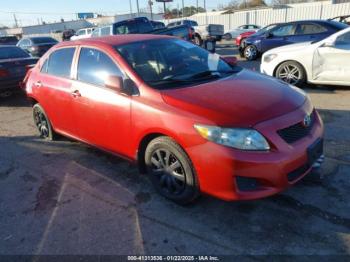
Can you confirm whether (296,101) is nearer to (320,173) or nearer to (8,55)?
(320,173)

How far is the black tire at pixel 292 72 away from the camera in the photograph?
23.7 feet

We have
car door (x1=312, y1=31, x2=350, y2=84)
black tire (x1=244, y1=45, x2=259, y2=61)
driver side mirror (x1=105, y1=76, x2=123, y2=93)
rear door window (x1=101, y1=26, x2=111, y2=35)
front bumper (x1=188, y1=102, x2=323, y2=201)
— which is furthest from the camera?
rear door window (x1=101, y1=26, x2=111, y2=35)

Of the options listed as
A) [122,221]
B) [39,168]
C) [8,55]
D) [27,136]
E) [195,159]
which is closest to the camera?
[195,159]

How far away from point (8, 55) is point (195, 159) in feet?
28.6

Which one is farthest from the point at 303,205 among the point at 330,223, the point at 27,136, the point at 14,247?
the point at 27,136

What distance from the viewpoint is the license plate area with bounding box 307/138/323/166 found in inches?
118

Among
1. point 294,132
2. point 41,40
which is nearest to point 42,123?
point 294,132

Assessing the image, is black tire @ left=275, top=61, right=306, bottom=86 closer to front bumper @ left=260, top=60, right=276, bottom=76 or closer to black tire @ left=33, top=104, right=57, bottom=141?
front bumper @ left=260, top=60, right=276, bottom=76

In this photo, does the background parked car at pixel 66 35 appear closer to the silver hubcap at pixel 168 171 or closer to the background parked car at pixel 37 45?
the background parked car at pixel 37 45

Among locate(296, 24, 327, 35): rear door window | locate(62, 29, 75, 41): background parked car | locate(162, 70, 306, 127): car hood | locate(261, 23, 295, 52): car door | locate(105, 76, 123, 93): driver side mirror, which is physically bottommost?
locate(62, 29, 75, 41): background parked car

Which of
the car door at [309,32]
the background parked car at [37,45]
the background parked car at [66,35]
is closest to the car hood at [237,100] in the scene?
the car door at [309,32]

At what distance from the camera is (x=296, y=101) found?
3230 millimetres

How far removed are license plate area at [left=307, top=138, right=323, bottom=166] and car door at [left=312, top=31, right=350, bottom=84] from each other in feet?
13.9

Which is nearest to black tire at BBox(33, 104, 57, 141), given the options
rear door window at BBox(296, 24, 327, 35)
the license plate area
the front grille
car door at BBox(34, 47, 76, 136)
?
car door at BBox(34, 47, 76, 136)
